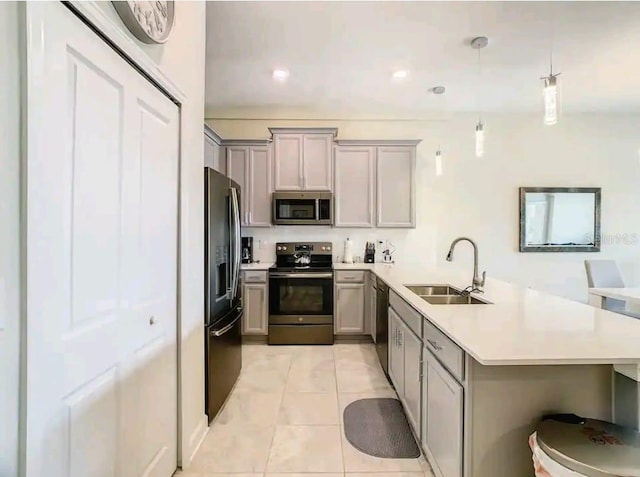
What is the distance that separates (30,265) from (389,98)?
4.14 meters

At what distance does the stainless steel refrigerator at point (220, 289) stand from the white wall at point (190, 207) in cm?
9

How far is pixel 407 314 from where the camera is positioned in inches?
92.0

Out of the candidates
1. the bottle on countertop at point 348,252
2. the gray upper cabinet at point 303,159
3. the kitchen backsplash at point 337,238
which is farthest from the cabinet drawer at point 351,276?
the gray upper cabinet at point 303,159

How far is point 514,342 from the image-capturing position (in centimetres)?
138

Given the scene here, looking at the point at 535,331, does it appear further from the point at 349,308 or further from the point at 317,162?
the point at 317,162

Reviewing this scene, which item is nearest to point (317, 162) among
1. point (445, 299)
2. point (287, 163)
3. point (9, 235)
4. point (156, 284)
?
point (287, 163)

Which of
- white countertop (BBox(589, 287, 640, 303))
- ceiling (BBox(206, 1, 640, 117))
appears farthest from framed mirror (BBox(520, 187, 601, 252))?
white countertop (BBox(589, 287, 640, 303))

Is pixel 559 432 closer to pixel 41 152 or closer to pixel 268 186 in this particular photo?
pixel 41 152

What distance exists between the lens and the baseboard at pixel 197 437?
1.99m

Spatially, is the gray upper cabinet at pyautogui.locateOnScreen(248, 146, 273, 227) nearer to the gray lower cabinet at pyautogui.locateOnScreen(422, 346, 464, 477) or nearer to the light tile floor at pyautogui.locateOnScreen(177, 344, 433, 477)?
the light tile floor at pyautogui.locateOnScreen(177, 344, 433, 477)

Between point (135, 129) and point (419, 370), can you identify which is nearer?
point (135, 129)

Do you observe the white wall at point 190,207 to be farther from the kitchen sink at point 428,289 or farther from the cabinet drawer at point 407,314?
the kitchen sink at point 428,289

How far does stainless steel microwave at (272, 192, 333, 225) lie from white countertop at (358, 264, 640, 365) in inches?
86.1

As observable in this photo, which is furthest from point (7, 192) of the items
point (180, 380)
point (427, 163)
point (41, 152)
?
point (427, 163)
